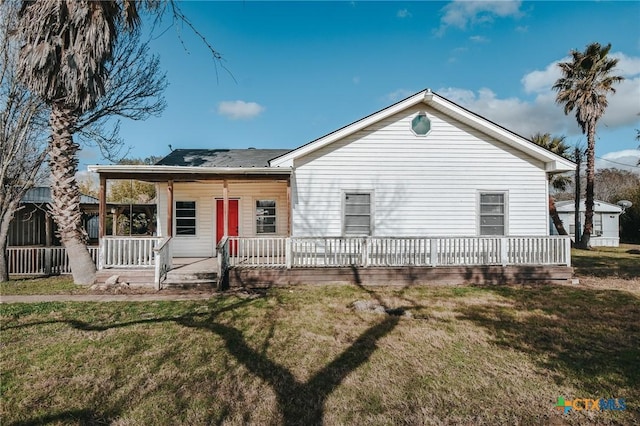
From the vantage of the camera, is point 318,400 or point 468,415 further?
point 318,400

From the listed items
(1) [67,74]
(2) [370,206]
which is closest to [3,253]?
(1) [67,74]

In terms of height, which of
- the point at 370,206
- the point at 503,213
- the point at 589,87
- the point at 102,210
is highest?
the point at 589,87

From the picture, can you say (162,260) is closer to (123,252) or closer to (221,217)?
(123,252)

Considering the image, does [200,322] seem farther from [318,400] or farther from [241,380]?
[318,400]

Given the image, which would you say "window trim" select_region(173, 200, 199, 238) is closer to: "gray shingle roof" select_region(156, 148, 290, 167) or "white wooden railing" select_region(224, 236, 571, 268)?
"gray shingle roof" select_region(156, 148, 290, 167)

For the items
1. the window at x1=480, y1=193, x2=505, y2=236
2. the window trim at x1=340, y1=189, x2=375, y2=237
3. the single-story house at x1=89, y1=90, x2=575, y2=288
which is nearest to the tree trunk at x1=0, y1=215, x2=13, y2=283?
the single-story house at x1=89, y1=90, x2=575, y2=288

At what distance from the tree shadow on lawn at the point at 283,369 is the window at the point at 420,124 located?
266 inches

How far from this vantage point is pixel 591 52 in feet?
63.7

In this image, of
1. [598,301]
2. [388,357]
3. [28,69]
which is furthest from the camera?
[28,69]

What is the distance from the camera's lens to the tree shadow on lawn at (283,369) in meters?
3.52

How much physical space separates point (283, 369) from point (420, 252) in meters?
6.86

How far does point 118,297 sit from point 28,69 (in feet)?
20.8

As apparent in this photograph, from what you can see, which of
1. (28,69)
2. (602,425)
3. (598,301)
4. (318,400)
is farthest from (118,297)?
(598,301)

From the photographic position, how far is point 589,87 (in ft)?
65.5
